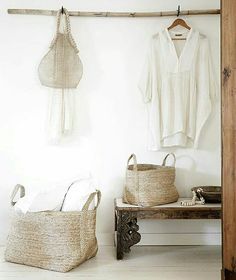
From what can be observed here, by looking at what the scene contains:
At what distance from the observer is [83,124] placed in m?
3.29

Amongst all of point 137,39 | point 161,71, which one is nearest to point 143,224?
point 161,71

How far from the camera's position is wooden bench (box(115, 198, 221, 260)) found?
2.80m

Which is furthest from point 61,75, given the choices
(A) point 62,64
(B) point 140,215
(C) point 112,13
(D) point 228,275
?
(D) point 228,275

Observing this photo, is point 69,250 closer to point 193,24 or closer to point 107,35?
point 107,35

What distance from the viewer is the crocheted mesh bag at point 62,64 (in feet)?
10.4

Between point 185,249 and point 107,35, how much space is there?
6.08 feet

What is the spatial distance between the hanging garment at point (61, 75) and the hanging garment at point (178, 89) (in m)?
0.58

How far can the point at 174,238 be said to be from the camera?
3281 mm

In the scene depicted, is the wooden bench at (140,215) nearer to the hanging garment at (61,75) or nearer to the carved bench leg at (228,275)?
the carved bench leg at (228,275)

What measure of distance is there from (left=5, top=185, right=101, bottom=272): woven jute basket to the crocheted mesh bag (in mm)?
1014

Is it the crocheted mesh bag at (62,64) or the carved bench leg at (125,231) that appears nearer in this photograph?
the carved bench leg at (125,231)

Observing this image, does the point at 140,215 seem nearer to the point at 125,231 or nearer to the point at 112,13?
the point at 125,231

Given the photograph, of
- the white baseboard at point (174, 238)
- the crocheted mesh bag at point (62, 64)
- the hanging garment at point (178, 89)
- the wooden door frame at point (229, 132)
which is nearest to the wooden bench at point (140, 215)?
the white baseboard at point (174, 238)

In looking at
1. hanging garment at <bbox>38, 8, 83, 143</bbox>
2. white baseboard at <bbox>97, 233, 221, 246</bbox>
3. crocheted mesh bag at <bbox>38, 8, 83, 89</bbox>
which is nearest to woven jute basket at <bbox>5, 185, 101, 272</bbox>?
white baseboard at <bbox>97, 233, 221, 246</bbox>
